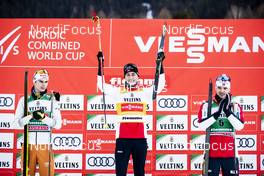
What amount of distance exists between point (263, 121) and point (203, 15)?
1576 millimetres

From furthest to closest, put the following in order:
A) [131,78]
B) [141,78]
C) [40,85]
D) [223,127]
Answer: [141,78], [40,85], [131,78], [223,127]

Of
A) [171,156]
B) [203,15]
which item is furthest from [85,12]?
[171,156]

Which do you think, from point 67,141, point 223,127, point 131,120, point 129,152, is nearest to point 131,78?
point 131,120

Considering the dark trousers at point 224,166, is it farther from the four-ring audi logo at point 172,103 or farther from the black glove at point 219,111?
the four-ring audi logo at point 172,103

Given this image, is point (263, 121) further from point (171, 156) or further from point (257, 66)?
point (171, 156)

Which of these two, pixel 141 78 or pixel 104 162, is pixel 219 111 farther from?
pixel 104 162

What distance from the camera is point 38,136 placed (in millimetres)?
7066

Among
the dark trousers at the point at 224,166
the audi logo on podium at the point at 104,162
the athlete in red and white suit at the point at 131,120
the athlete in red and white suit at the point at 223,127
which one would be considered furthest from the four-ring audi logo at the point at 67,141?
the dark trousers at the point at 224,166

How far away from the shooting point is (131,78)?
706cm

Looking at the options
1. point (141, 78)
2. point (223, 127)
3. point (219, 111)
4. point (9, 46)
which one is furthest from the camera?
point (9, 46)

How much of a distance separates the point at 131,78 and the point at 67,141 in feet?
4.92

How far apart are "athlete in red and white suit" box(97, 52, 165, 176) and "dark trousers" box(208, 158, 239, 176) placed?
75cm

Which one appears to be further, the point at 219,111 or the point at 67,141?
the point at 67,141

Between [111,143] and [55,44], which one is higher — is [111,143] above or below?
below
